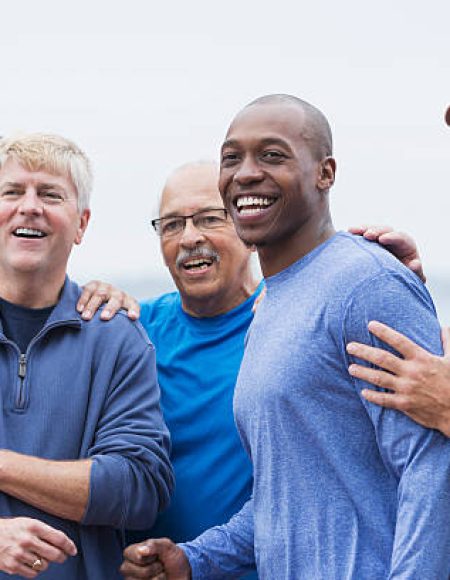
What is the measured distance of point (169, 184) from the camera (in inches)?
135

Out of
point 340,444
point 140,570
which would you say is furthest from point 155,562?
point 340,444

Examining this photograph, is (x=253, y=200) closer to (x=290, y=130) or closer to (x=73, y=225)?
(x=290, y=130)

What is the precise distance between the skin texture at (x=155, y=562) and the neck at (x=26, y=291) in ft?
2.55

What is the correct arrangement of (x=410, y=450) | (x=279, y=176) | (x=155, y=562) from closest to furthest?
1. (x=410, y=450)
2. (x=279, y=176)
3. (x=155, y=562)

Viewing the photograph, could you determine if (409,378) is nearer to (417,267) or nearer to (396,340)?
(396,340)

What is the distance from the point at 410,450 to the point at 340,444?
0.61 feet

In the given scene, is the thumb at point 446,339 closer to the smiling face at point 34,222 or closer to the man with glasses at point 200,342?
the man with glasses at point 200,342

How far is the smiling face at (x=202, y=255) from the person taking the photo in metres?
3.29

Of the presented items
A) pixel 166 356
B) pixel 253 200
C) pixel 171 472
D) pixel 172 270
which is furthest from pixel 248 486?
pixel 253 200

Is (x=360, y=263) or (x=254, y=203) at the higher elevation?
(x=254, y=203)

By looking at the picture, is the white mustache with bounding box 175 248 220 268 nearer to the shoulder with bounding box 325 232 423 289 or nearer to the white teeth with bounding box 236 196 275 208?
the white teeth with bounding box 236 196 275 208

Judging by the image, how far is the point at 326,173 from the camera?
2.37 metres

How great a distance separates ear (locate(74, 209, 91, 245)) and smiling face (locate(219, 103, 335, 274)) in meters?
0.77

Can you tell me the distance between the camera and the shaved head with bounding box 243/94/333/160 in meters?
2.33
